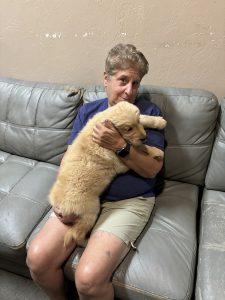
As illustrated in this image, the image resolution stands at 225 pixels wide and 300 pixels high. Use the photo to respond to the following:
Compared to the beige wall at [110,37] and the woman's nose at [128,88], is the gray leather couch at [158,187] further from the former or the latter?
the woman's nose at [128,88]

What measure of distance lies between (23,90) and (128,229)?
1241 millimetres

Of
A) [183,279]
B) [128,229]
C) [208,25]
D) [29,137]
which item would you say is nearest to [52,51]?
[29,137]

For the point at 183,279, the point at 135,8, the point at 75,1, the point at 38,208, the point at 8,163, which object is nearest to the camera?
the point at 183,279

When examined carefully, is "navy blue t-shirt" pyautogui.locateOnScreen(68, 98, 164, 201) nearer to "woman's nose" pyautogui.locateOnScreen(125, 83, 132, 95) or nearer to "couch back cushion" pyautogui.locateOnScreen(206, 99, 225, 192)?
"woman's nose" pyautogui.locateOnScreen(125, 83, 132, 95)

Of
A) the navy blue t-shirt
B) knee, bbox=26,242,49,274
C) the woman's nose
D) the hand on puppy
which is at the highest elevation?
the woman's nose

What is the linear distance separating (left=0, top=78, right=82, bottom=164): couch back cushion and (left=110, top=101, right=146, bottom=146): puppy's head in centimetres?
62

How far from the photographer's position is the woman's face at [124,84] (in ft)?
4.56

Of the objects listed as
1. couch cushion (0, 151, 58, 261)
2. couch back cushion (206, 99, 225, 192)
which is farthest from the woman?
couch back cushion (206, 99, 225, 192)

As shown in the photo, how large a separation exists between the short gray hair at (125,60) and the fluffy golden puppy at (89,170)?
0.21 meters

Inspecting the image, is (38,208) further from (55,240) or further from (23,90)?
(23,90)

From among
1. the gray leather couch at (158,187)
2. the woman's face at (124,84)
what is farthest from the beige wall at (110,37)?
the woman's face at (124,84)

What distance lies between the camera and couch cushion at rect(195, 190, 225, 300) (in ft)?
3.56

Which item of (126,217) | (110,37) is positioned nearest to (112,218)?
(126,217)

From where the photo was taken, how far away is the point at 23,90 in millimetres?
1979
